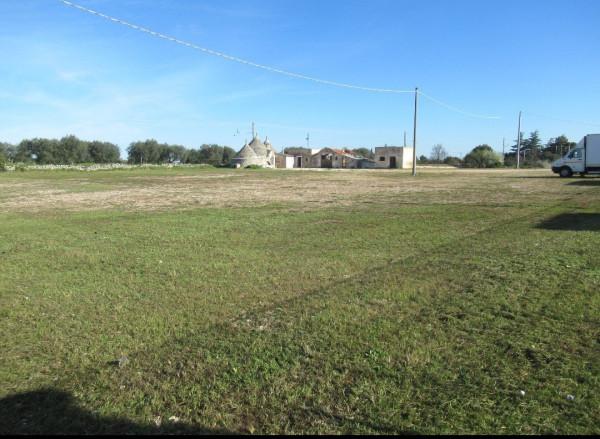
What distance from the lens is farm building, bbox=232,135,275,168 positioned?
88.9 m

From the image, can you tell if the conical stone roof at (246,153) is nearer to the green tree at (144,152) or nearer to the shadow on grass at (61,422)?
the green tree at (144,152)

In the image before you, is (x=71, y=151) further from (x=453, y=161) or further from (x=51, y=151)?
(x=453, y=161)

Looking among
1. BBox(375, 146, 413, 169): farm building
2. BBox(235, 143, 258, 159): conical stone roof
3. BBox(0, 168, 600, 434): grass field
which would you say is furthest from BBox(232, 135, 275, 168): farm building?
BBox(0, 168, 600, 434): grass field

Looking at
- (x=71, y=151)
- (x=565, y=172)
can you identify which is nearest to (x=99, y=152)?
(x=71, y=151)

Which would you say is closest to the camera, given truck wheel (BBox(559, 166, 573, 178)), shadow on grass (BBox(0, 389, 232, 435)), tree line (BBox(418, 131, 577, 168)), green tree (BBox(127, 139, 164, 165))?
shadow on grass (BBox(0, 389, 232, 435))

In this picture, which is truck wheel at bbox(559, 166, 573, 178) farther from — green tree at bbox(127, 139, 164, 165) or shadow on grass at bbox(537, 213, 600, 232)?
green tree at bbox(127, 139, 164, 165)

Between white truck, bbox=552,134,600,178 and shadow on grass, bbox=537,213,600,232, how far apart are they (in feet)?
86.8

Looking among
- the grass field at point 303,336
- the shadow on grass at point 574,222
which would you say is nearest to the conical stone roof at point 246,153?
the shadow on grass at point 574,222

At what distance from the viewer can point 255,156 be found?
91.1 m

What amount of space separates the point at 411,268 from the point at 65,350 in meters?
5.14

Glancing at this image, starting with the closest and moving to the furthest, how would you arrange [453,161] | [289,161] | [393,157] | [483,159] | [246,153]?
[246,153]
[483,159]
[393,157]
[289,161]
[453,161]

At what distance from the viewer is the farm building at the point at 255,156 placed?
88875 millimetres

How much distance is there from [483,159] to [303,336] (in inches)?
3770

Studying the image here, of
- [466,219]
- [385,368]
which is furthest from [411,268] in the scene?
[466,219]
